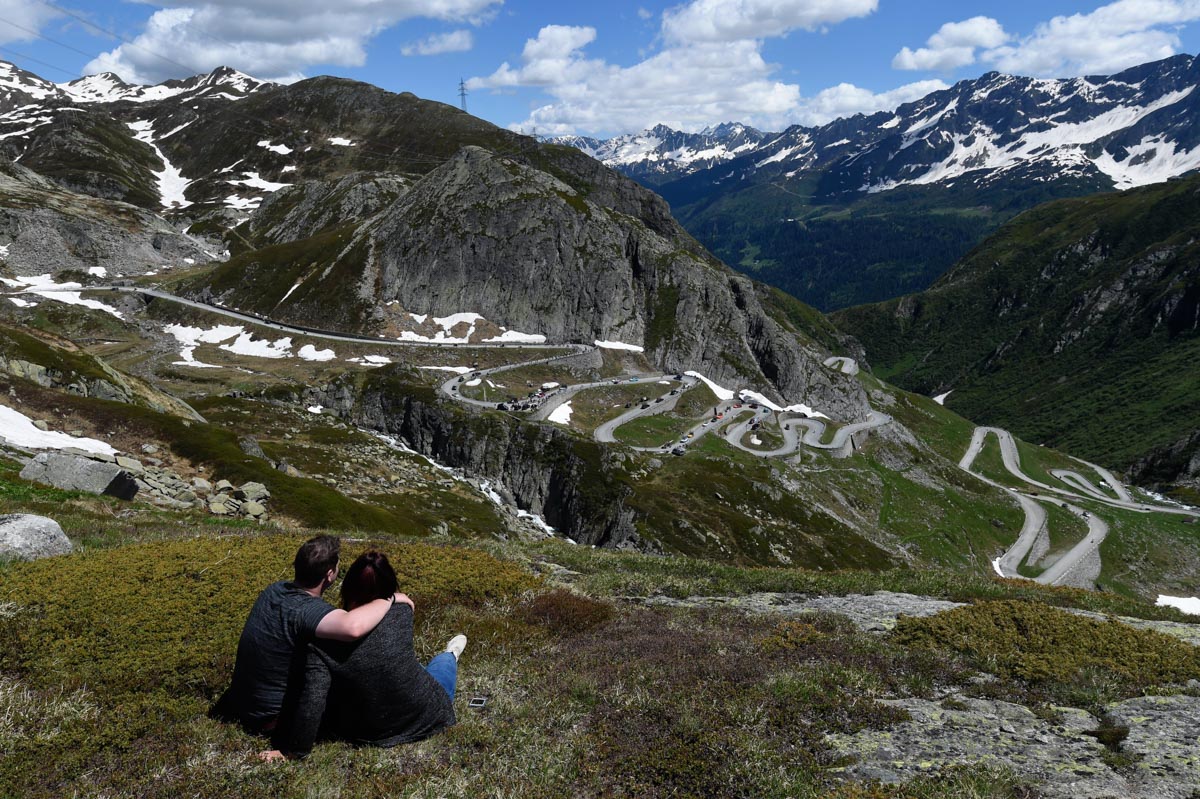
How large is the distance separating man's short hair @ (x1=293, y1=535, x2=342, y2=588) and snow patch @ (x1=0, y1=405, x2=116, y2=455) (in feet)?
118

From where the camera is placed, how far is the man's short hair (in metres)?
8.95

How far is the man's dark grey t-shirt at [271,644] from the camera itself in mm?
8641

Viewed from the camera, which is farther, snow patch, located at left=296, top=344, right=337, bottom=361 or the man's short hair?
snow patch, located at left=296, top=344, right=337, bottom=361

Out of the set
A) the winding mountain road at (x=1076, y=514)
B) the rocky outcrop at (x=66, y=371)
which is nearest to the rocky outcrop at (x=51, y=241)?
the rocky outcrop at (x=66, y=371)

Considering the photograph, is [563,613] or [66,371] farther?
[66,371]

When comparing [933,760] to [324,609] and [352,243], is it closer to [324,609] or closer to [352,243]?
[324,609]

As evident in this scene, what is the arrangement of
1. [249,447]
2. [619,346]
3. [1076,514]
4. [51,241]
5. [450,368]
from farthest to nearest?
[51,241] → [619,346] → [1076,514] → [450,368] → [249,447]

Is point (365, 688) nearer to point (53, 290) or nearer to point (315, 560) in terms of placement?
point (315, 560)

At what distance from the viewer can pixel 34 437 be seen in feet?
120

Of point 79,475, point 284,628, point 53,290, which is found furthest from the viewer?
point 53,290

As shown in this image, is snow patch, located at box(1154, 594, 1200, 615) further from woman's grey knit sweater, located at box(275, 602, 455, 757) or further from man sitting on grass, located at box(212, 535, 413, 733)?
man sitting on grass, located at box(212, 535, 413, 733)

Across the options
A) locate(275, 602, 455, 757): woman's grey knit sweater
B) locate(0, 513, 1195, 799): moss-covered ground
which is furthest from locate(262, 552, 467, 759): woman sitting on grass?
locate(0, 513, 1195, 799): moss-covered ground

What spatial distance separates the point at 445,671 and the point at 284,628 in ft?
9.47

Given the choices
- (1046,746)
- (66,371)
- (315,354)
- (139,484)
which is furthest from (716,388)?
(1046,746)
